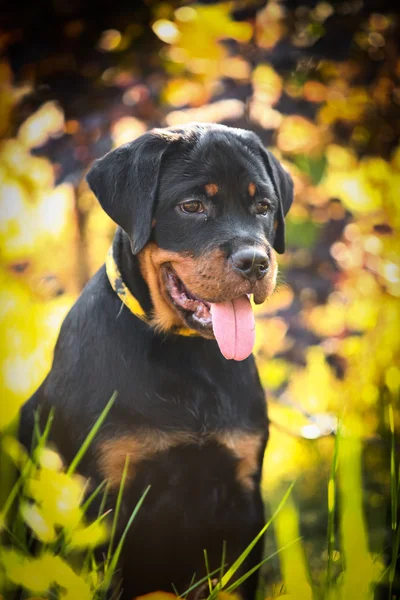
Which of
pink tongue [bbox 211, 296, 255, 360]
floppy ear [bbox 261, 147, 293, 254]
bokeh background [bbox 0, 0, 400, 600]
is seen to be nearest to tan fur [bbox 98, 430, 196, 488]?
pink tongue [bbox 211, 296, 255, 360]

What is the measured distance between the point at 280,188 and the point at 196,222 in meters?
0.55

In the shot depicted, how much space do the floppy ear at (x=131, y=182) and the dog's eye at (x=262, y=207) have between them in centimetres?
42

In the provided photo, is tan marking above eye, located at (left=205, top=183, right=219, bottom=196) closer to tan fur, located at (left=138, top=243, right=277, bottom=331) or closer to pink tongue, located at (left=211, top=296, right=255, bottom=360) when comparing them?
tan fur, located at (left=138, top=243, right=277, bottom=331)

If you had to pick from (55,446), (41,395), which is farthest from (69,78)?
(55,446)

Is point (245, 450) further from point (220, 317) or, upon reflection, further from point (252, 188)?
point (252, 188)

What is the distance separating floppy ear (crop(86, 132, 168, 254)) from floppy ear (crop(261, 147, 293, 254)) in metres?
0.47

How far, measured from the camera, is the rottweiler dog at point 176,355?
242 centimetres

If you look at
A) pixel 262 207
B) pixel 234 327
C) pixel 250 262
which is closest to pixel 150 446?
pixel 234 327

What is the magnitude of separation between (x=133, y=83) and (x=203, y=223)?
165cm

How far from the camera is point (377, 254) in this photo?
393 centimetres

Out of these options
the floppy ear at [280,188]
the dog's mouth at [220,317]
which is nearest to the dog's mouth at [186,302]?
the dog's mouth at [220,317]

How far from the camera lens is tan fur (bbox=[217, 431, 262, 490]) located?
2531 mm

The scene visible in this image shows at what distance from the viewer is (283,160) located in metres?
4.08

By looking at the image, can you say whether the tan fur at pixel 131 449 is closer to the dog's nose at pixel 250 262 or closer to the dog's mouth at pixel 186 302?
the dog's mouth at pixel 186 302
